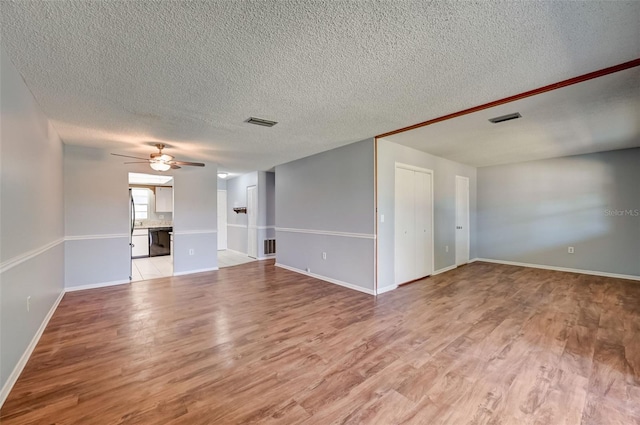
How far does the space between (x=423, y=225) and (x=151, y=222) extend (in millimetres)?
7644

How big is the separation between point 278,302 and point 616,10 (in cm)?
406

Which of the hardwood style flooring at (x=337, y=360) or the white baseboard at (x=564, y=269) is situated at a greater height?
the white baseboard at (x=564, y=269)

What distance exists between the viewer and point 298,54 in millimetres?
1957

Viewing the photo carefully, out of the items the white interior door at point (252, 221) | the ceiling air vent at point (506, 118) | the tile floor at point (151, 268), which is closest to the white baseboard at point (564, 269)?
the ceiling air vent at point (506, 118)

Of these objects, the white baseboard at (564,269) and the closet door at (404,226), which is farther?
the white baseboard at (564,269)

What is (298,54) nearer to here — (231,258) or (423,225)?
(423,225)

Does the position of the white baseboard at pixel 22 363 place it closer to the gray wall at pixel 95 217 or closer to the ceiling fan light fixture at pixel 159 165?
the gray wall at pixel 95 217

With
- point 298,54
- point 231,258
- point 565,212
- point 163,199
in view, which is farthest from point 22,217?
point 565,212

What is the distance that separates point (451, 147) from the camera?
475cm

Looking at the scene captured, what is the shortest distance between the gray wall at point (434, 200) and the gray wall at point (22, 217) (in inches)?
155

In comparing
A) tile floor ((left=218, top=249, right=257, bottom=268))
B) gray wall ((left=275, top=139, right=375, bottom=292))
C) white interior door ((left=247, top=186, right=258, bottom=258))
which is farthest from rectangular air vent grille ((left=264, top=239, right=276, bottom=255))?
gray wall ((left=275, top=139, right=375, bottom=292))

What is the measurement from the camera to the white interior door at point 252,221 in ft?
24.7

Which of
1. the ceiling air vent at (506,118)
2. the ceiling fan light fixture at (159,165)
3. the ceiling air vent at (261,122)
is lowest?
the ceiling fan light fixture at (159,165)

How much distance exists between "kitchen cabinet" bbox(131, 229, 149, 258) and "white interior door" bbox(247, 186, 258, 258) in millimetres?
2918
